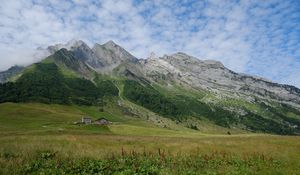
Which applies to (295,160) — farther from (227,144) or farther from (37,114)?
(37,114)

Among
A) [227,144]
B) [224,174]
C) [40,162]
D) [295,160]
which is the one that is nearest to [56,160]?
[40,162]

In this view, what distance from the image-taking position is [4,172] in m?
14.9

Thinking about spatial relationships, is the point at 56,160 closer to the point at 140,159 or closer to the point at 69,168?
the point at 69,168

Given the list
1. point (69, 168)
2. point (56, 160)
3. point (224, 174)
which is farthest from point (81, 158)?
point (224, 174)

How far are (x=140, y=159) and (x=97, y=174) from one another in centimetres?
730

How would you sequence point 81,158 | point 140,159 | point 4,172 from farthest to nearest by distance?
point 140,159 < point 81,158 < point 4,172

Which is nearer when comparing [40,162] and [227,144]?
[40,162]

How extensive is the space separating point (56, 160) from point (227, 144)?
2567cm

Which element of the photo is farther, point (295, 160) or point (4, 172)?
point (295, 160)

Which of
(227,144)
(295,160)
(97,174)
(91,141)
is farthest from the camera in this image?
(227,144)

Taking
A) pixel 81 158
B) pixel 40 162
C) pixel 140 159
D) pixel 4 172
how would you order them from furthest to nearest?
1. pixel 140 159
2. pixel 81 158
3. pixel 40 162
4. pixel 4 172

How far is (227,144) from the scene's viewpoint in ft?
130

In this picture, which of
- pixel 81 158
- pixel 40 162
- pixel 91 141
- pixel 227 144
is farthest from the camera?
pixel 227 144

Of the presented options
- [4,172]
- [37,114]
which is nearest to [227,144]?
[4,172]
